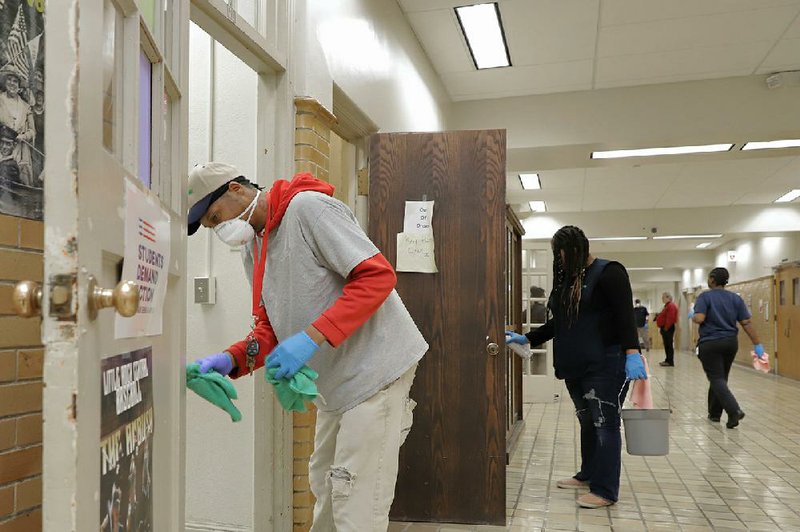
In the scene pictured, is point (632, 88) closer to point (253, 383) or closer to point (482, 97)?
point (482, 97)

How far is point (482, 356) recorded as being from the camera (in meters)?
3.01

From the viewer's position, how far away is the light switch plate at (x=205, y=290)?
273cm

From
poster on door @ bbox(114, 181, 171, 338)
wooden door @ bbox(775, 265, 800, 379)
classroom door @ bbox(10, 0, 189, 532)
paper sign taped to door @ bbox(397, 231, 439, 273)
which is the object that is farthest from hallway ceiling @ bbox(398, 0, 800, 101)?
wooden door @ bbox(775, 265, 800, 379)

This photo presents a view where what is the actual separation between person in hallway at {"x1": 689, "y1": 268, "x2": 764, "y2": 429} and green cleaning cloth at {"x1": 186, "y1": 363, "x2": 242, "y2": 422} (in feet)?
16.6

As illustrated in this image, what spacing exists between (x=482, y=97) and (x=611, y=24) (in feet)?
5.64

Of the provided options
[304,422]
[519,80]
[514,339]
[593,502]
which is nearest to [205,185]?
[304,422]

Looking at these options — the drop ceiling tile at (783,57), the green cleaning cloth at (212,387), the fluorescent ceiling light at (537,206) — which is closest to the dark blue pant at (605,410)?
the green cleaning cloth at (212,387)

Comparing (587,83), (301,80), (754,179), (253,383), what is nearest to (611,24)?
(587,83)

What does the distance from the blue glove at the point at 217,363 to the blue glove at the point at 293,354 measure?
241mm

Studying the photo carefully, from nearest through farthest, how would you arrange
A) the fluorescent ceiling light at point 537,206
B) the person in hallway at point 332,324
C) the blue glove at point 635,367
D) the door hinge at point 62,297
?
the door hinge at point 62,297, the person in hallway at point 332,324, the blue glove at point 635,367, the fluorescent ceiling light at point 537,206

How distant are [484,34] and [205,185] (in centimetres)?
344

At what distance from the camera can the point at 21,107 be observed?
5.28 feet

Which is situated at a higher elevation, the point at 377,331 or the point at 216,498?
the point at 377,331

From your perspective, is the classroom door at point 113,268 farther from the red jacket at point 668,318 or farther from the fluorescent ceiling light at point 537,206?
the red jacket at point 668,318
